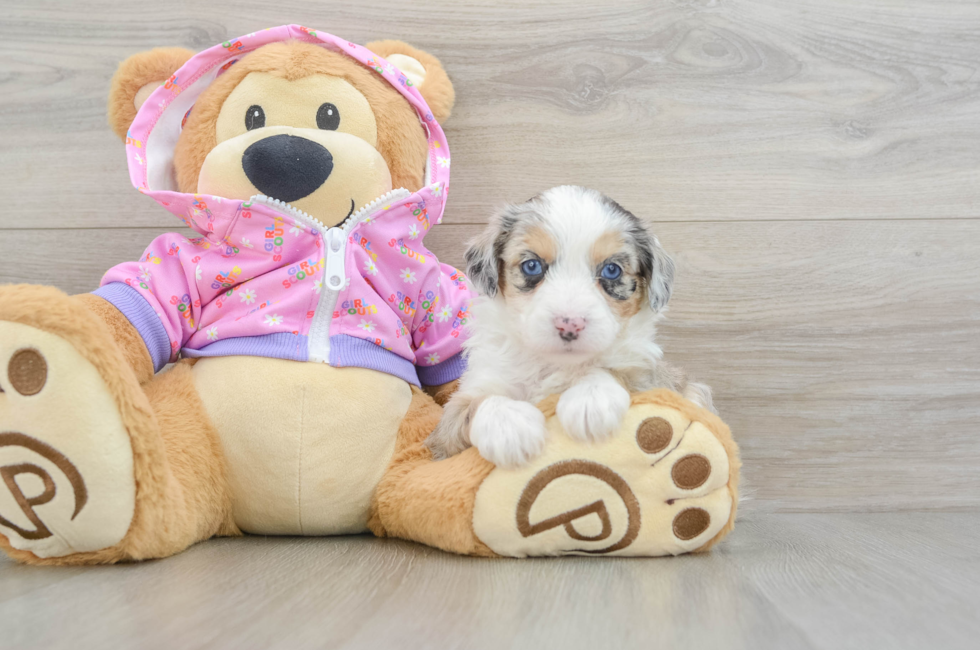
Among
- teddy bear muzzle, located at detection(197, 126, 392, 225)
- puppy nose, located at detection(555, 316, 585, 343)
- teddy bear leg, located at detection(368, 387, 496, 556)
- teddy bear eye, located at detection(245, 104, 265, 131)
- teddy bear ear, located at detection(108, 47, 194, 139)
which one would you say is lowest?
teddy bear leg, located at detection(368, 387, 496, 556)

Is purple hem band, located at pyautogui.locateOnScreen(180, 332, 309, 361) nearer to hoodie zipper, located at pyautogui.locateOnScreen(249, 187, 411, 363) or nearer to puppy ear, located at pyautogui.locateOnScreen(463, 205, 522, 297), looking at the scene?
hoodie zipper, located at pyautogui.locateOnScreen(249, 187, 411, 363)

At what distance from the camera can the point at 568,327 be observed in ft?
4.18

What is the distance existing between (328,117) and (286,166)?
180 mm

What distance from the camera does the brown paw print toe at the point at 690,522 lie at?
1.25 m

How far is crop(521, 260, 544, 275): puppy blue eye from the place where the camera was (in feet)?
4.59

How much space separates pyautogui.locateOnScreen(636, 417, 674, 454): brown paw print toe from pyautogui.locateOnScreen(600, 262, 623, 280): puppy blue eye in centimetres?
31

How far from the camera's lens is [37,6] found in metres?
1.94

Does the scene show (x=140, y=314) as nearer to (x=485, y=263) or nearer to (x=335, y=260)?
(x=335, y=260)

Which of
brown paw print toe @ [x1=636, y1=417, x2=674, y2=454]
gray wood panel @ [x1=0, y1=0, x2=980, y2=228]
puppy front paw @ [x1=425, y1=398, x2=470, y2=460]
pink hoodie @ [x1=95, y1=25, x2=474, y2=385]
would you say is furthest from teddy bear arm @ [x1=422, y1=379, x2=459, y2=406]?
brown paw print toe @ [x1=636, y1=417, x2=674, y2=454]

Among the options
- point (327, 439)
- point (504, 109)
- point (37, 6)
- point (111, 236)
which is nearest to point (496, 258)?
point (327, 439)

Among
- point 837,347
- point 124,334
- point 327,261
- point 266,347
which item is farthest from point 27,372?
point 837,347

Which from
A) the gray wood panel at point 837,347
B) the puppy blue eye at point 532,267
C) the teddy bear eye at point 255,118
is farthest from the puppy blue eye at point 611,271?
the teddy bear eye at point 255,118

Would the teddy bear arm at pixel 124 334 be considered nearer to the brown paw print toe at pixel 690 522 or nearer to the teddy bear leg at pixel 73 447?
the teddy bear leg at pixel 73 447

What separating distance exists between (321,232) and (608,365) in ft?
2.23
